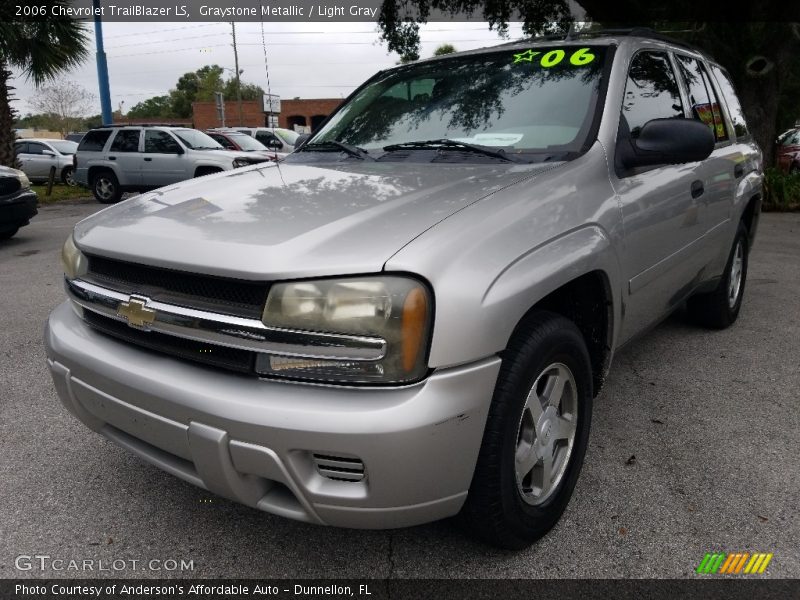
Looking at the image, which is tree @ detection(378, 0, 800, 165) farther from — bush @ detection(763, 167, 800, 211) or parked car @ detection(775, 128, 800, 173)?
parked car @ detection(775, 128, 800, 173)

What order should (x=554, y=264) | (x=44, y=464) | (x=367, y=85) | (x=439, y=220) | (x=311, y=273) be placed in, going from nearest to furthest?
(x=311, y=273) < (x=439, y=220) < (x=554, y=264) < (x=44, y=464) < (x=367, y=85)

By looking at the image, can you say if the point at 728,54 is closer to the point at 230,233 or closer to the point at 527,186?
the point at 527,186

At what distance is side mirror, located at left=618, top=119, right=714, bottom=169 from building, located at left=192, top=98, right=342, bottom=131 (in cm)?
4503

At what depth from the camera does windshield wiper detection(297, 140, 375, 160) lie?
2852 mm

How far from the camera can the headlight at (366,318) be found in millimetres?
1644

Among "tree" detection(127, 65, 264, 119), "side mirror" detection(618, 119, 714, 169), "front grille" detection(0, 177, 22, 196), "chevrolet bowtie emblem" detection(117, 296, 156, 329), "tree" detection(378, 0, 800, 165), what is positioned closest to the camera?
"chevrolet bowtie emblem" detection(117, 296, 156, 329)

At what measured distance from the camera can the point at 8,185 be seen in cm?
802

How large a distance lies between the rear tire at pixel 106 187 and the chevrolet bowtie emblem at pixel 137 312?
44.1ft

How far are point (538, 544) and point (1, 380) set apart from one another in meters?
3.22

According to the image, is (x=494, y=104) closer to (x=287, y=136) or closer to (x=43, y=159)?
(x=287, y=136)

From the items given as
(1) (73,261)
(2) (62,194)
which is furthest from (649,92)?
(2) (62,194)

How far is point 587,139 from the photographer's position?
8.14ft

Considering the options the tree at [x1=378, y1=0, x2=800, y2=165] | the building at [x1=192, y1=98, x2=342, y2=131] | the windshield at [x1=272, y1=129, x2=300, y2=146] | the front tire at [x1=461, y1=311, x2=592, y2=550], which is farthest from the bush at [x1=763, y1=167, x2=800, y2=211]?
the building at [x1=192, y1=98, x2=342, y2=131]

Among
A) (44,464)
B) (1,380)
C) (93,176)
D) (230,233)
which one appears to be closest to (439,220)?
(230,233)
